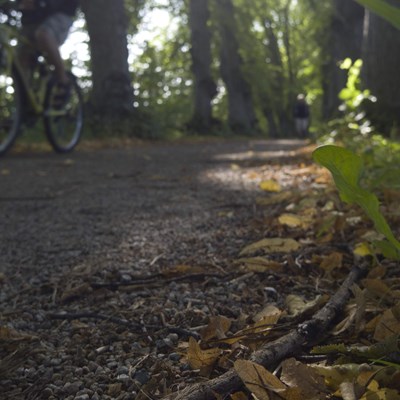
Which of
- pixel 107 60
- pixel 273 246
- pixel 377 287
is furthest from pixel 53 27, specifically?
pixel 377 287

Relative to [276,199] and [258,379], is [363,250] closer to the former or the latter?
[258,379]

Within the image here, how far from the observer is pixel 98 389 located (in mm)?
1041

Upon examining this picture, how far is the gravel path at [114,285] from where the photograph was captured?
1.11 m

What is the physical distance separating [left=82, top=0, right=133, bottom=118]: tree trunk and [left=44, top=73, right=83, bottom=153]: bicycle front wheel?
2512 mm

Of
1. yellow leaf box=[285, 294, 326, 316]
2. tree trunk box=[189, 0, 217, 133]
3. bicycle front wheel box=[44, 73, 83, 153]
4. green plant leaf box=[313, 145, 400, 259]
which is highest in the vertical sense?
tree trunk box=[189, 0, 217, 133]

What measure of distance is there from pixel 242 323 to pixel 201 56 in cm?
1542

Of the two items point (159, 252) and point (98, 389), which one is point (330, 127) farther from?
point (98, 389)

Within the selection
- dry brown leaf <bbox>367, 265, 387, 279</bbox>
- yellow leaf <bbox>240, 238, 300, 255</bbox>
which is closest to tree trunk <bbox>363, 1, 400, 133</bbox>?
yellow leaf <bbox>240, 238, 300, 255</bbox>

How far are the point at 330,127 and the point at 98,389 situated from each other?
5333 millimetres

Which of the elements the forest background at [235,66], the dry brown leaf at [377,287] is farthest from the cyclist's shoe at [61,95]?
the dry brown leaf at [377,287]

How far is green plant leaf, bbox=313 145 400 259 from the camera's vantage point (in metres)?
0.95

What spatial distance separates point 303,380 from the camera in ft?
2.96

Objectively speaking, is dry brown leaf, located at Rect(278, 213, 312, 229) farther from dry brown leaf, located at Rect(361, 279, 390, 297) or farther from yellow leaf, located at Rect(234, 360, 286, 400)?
yellow leaf, located at Rect(234, 360, 286, 400)

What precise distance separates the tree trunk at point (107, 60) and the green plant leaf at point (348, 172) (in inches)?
344
